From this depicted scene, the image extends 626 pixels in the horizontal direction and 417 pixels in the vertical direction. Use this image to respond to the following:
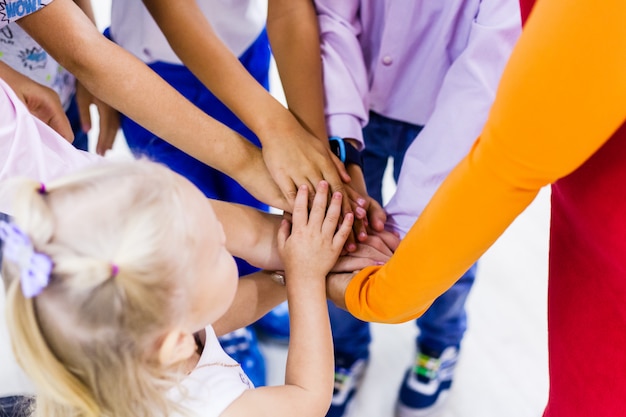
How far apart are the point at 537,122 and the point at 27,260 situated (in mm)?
428

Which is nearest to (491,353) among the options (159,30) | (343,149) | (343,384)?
(343,384)

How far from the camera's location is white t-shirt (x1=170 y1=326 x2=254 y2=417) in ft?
2.36

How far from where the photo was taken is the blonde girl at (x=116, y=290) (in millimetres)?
589

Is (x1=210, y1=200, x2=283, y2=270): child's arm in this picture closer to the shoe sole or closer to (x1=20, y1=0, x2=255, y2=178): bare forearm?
(x1=20, y1=0, x2=255, y2=178): bare forearm

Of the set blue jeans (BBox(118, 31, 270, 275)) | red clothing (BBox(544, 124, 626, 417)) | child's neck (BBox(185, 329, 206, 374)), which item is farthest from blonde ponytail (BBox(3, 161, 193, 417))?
blue jeans (BBox(118, 31, 270, 275))

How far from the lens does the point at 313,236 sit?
871 millimetres

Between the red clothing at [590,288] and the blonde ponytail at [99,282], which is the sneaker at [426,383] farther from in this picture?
the blonde ponytail at [99,282]

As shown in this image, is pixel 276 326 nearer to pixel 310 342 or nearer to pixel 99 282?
pixel 310 342

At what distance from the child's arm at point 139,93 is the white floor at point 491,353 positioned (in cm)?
52

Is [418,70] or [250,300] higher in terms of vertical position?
[418,70]

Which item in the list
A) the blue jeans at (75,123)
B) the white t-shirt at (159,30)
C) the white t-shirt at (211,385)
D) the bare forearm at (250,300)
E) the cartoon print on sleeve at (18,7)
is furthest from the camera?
the blue jeans at (75,123)

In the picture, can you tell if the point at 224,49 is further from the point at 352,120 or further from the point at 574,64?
the point at 574,64

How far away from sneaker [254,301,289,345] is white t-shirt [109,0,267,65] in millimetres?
542

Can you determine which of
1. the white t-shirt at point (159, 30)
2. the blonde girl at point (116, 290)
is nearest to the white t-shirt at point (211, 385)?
the blonde girl at point (116, 290)
